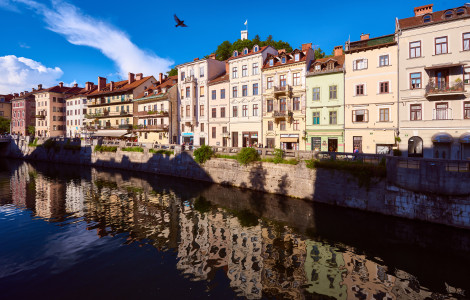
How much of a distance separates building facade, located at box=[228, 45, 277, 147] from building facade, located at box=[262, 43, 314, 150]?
1.20 m

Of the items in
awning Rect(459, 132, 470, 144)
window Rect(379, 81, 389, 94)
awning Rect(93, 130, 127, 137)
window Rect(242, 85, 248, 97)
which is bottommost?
awning Rect(459, 132, 470, 144)

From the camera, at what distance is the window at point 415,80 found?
28.8 meters

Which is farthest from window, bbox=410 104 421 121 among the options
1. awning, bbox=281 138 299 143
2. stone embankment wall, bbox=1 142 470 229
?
awning, bbox=281 138 299 143

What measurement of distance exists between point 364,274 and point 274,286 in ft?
14.9

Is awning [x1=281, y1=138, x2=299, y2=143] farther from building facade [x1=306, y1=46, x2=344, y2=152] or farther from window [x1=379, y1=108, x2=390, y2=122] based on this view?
window [x1=379, y1=108, x2=390, y2=122]

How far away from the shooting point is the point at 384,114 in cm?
3100

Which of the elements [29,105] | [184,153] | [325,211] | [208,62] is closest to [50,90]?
[29,105]

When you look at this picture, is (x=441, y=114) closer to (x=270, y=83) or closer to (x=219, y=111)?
(x=270, y=83)

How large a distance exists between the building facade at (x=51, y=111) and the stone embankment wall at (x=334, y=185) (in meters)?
57.9

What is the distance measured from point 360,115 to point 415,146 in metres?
6.86

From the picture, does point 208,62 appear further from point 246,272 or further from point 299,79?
point 246,272

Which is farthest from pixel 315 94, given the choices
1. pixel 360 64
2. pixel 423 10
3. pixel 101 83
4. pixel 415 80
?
pixel 101 83

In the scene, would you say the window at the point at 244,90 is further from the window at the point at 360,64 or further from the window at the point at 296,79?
the window at the point at 360,64

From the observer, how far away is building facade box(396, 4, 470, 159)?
1045 inches
